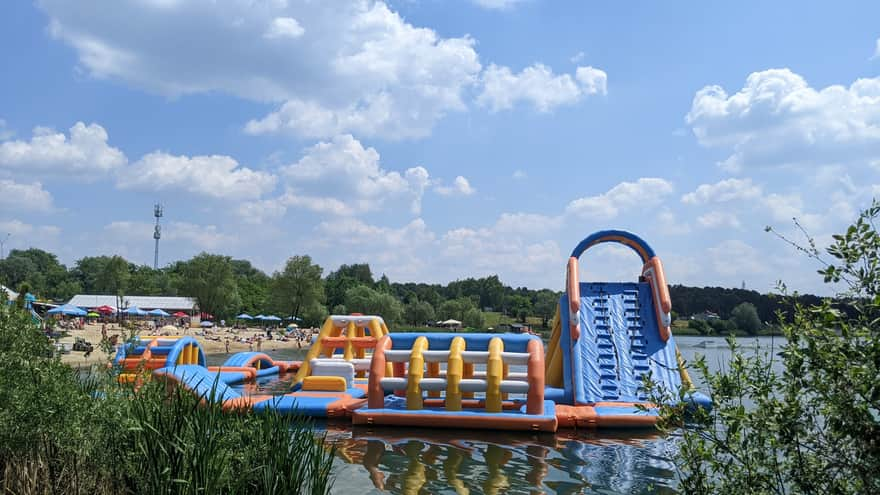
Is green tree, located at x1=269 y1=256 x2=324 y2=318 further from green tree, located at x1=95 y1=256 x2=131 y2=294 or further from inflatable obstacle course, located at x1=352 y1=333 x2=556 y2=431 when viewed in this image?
inflatable obstacle course, located at x1=352 y1=333 x2=556 y2=431

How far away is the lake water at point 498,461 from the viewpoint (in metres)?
8.11

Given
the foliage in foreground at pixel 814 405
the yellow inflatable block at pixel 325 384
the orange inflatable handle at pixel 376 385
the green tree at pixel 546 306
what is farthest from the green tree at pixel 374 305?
the foliage in foreground at pixel 814 405

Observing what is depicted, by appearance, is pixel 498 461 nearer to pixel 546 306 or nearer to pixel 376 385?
pixel 376 385

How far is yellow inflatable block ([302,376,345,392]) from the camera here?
13672mm

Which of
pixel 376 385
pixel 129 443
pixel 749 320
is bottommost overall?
pixel 376 385

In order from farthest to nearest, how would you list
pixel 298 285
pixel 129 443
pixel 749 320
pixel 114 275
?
pixel 114 275, pixel 298 285, pixel 749 320, pixel 129 443

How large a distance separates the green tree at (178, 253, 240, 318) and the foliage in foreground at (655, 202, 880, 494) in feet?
219

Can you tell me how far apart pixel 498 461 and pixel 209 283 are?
61153 millimetres

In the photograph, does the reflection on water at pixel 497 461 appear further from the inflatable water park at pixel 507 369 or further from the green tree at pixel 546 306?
the green tree at pixel 546 306

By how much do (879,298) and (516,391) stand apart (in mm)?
9641

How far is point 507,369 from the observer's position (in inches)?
547

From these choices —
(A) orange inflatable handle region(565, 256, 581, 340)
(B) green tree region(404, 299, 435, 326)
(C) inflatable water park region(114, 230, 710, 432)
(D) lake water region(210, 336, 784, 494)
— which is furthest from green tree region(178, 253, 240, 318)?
(D) lake water region(210, 336, 784, 494)

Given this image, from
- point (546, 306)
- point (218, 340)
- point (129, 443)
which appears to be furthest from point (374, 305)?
point (129, 443)

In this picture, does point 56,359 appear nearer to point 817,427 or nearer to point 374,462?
point 374,462
